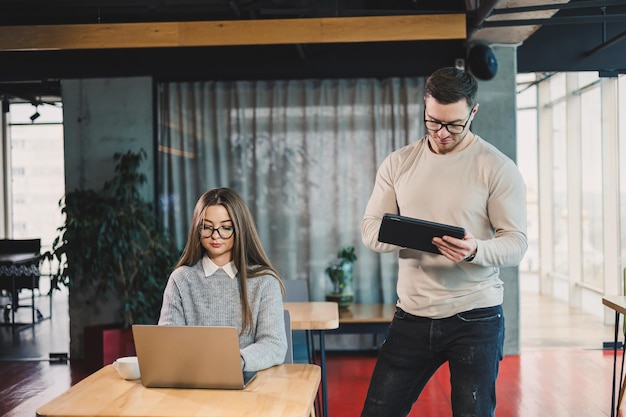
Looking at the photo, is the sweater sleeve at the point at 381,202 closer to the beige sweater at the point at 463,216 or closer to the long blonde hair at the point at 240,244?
the beige sweater at the point at 463,216

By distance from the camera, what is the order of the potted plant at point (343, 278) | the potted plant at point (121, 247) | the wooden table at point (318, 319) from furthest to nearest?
the potted plant at point (343, 278)
the potted plant at point (121, 247)
the wooden table at point (318, 319)

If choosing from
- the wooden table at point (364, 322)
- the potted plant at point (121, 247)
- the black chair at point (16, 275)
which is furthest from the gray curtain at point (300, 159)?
the black chair at point (16, 275)

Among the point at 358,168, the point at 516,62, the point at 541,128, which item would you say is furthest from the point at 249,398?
the point at 541,128

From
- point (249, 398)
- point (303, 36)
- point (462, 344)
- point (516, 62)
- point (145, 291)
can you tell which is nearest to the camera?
point (249, 398)

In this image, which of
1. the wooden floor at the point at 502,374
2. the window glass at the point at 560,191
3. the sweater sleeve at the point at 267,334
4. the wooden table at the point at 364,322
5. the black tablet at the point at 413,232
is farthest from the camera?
the window glass at the point at 560,191

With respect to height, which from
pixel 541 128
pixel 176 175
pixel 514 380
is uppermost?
pixel 541 128

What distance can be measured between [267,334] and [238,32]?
3.87 m

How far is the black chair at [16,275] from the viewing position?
737 centimetres

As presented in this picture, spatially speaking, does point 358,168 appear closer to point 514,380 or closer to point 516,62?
point 516,62

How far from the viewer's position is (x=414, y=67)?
738 centimetres

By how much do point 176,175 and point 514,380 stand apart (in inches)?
143

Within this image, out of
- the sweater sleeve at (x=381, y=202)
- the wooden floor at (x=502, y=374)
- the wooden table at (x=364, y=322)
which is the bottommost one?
the wooden floor at (x=502, y=374)

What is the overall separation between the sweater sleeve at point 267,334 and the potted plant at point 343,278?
4010mm

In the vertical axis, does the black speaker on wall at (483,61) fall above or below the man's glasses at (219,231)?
above
